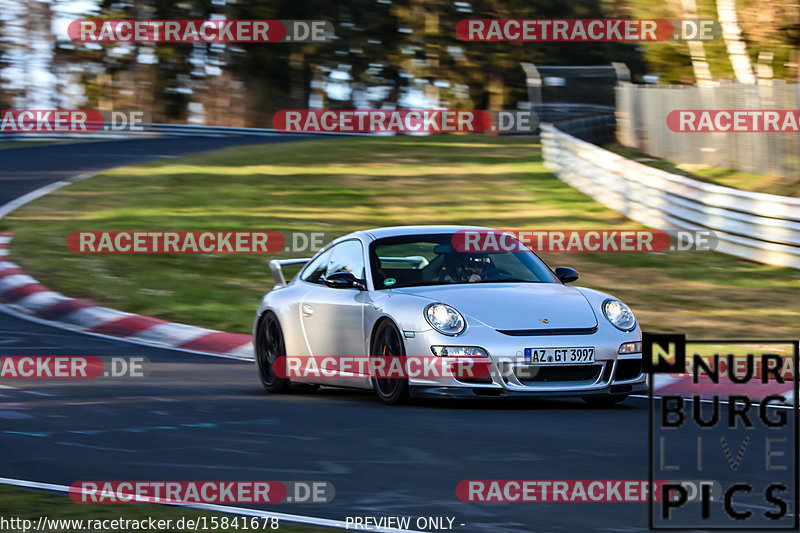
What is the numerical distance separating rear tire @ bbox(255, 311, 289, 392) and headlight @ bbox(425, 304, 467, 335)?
1829 mm

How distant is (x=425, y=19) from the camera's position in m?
61.2

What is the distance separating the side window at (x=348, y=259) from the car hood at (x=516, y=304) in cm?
60

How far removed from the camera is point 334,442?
7.53 m

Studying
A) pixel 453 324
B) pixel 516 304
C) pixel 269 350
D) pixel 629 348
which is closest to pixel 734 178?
pixel 269 350

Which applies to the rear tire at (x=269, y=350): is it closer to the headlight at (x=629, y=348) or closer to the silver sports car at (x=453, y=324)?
the silver sports car at (x=453, y=324)

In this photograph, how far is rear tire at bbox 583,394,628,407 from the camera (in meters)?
9.01

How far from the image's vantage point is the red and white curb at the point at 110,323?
1248cm

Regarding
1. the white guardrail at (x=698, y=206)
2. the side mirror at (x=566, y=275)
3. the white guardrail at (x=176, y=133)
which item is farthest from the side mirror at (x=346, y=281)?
the white guardrail at (x=176, y=133)

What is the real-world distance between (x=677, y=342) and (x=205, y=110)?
5521 centimetres

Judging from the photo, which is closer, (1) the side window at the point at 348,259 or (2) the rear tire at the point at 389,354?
(2) the rear tire at the point at 389,354

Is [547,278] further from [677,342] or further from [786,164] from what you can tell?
[786,164]

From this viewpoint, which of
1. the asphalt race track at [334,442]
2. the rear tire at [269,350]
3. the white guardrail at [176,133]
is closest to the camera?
the asphalt race track at [334,442]

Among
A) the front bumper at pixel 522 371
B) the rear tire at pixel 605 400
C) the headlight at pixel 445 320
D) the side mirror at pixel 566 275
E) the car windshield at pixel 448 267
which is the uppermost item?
the car windshield at pixel 448 267

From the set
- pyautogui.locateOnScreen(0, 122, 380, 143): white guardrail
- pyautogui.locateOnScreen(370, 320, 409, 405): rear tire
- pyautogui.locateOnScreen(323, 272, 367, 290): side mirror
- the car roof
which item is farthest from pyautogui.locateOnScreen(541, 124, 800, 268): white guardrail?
pyautogui.locateOnScreen(0, 122, 380, 143): white guardrail
